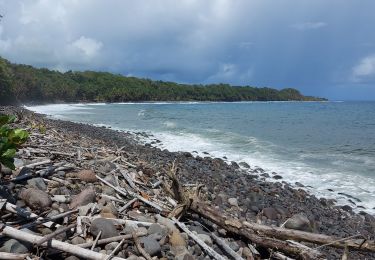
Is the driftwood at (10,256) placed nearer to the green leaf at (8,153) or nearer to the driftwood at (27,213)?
the driftwood at (27,213)

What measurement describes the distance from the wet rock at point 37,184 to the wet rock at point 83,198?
60 centimetres

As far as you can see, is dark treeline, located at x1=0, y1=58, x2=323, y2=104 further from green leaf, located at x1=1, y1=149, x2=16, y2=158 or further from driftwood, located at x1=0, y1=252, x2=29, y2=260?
driftwood, located at x1=0, y1=252, x2=29, y2=260

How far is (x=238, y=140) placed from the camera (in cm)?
2597

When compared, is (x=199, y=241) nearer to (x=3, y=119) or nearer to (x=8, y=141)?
(x=8, y=141)

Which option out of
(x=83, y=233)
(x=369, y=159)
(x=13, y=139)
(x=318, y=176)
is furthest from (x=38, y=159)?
(x=369, y=159)

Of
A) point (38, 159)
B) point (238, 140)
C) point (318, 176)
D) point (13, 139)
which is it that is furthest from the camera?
point (238, 140)

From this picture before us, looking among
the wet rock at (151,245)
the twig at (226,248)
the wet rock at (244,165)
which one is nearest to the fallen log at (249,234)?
the twig at (226,248)

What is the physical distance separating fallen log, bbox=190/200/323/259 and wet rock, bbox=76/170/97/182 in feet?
6.58

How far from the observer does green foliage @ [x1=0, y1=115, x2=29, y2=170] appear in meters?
4.83

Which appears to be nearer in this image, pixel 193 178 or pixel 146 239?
pixel 146 239

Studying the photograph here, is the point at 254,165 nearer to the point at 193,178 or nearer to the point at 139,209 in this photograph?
the point at 193,178

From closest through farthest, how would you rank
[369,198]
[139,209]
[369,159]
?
[139,209] < [369,198] < [369,159]

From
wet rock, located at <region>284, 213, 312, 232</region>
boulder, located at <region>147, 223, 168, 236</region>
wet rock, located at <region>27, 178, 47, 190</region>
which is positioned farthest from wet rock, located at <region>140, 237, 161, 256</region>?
wet rock, located at <region>284, 213, 312, 232</region>

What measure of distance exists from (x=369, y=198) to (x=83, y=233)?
10372 mm
